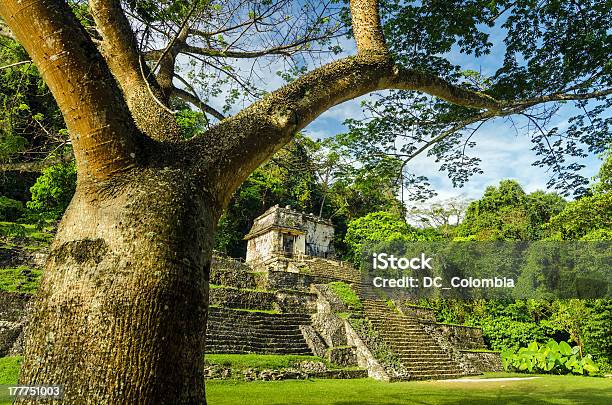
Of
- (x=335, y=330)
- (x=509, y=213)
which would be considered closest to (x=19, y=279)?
(x=335, y=330)

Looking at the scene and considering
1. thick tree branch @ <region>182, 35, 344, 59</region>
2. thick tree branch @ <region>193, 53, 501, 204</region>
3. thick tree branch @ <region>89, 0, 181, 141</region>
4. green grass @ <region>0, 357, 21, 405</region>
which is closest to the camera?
thick tree branch @ <region>193, 53, 501, 204</region>

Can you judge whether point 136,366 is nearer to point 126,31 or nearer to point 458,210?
point 126,31

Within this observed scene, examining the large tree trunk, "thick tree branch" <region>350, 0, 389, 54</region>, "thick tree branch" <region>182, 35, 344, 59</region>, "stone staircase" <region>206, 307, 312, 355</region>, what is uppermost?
"thick tree branch" <region>182, 35, 344, 59</region>

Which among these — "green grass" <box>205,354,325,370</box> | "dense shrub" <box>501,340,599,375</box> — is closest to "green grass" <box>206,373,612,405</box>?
"green grass" <box>205,354,325,370</box>

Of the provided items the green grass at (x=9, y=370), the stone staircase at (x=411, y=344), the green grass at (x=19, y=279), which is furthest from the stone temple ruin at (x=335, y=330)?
the green grass at (x=19, y=279)

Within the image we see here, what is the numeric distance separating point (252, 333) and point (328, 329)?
7.87ft

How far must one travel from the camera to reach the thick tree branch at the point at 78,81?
1.71 meters

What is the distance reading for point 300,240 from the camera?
23359 mm

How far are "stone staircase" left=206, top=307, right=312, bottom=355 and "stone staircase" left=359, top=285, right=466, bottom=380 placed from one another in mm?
2652

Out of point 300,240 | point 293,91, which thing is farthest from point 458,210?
point 293,91

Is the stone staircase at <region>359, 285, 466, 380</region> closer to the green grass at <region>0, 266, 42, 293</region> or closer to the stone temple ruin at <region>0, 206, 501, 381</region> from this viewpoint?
the stone temple ruin at <region>0, 206, 501, 381</region>

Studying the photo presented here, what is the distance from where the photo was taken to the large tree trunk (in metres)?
1.50

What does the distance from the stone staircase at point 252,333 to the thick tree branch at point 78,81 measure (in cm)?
920

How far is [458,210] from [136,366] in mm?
33394
